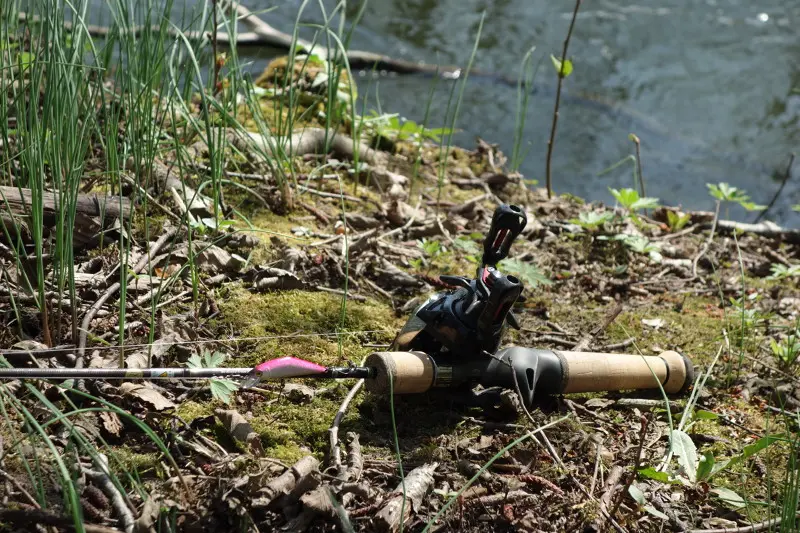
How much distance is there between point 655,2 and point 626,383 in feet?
25.6

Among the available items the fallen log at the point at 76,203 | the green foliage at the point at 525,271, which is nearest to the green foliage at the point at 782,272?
the green foliage at the point at 525,271

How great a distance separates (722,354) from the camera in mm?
2789

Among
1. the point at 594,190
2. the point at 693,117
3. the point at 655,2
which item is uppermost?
the point at 655,2

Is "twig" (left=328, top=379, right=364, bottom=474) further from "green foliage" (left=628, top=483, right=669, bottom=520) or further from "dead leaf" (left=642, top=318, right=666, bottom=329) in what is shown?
"dead leaf" (left=642, top=318, right=666, bottom=329)

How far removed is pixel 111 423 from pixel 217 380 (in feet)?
0.84

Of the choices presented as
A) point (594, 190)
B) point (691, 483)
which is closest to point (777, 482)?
point (691, 483)

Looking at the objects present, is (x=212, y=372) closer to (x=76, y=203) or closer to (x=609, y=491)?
(x=76, y=203)

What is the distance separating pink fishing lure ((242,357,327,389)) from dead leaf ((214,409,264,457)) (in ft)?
0.34

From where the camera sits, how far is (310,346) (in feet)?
8.01

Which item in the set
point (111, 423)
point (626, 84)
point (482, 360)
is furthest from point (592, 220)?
point (626, 84)

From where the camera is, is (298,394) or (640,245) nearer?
(298,394)

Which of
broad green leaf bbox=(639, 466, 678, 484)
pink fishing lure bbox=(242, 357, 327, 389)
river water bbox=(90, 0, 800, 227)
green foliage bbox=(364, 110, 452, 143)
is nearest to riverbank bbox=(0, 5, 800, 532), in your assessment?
broad green leaf bbox=(639, 466, 678, 484)

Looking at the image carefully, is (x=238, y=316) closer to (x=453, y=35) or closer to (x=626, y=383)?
(x=626, y=383)

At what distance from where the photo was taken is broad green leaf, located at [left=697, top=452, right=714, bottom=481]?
1977mm
